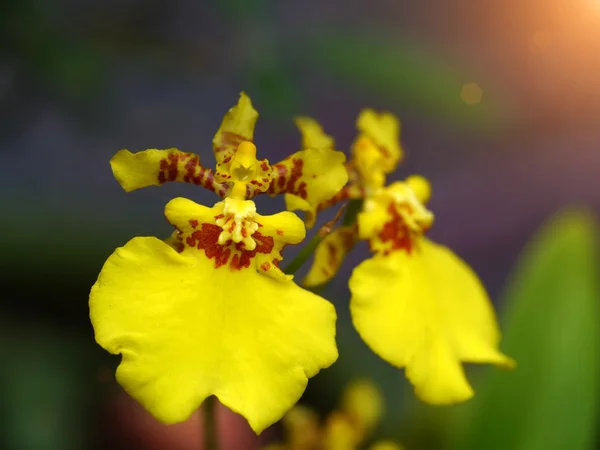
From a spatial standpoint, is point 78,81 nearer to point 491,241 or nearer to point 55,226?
point 55,226

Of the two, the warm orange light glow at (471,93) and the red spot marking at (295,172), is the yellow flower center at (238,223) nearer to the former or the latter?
the red spot marking at (295,172)

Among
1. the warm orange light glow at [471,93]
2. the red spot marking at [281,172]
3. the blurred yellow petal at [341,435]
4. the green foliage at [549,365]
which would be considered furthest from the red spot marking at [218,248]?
the warm orange light glow at [471,93]

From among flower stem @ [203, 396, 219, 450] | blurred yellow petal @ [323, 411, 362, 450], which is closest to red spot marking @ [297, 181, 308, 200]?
flower stem @ [203, 396, 219, 450]

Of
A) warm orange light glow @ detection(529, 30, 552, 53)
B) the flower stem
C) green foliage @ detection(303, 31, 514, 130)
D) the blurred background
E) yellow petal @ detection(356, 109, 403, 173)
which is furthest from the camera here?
green foliage @ detection(303, 31, 514, 130)

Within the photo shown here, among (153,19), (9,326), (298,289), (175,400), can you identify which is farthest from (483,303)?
(153,19)

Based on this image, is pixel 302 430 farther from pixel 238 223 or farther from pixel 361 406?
pixel 238 223

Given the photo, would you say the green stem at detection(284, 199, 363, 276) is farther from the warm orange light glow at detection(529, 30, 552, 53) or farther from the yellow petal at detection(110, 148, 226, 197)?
the warm orange light glow at detection(529, 30, 552, 53)

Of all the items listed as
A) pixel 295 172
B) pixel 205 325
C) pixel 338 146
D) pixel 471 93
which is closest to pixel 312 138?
pixel 295 172
